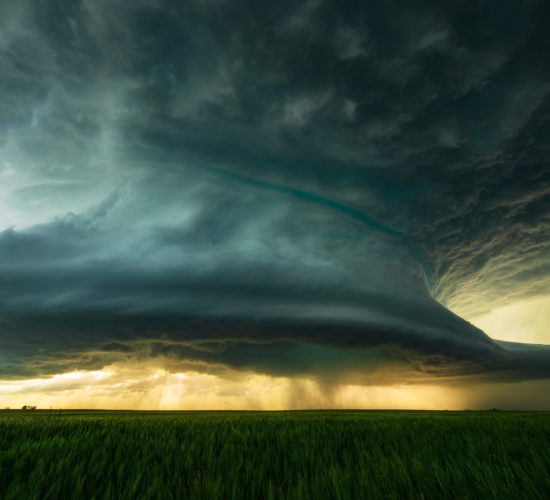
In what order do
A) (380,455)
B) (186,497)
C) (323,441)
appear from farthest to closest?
(323,441) < (380,455) < (186,497)

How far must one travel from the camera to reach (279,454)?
4.23 metres

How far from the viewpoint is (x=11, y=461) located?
359cm

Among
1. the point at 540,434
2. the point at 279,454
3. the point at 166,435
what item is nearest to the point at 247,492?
the point at 279,454

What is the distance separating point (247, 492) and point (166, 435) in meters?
3.70

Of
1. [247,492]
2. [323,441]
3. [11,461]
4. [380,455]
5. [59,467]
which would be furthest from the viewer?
[323,441]

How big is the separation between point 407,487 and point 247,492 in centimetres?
132

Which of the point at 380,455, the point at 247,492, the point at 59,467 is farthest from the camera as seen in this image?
the point at 380,455

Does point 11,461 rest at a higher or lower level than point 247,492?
higher

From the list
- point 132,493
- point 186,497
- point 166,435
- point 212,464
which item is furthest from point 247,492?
point 166,435

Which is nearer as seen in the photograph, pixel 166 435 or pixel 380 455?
pixel 380 455

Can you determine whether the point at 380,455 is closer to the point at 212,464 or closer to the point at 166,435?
the point at 212,464

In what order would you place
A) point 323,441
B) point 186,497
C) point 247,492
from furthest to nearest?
point 323,441
point 247,492
point 186,497

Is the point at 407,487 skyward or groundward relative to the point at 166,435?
groundward

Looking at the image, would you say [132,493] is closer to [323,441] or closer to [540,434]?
[323,441]
